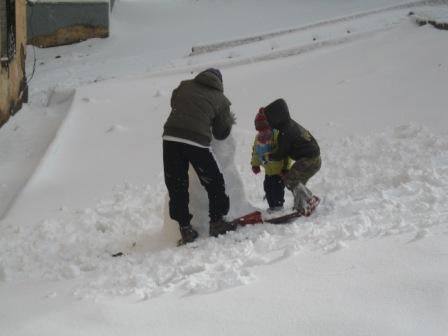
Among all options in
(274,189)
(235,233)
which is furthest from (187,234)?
(274,189)

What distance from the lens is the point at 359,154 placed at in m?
6.42

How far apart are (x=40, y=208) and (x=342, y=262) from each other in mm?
3588

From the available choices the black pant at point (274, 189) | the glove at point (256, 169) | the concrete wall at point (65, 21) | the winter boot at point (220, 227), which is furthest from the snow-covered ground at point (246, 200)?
the concrete wall at point (65, 21)

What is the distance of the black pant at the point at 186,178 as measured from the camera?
4441mm

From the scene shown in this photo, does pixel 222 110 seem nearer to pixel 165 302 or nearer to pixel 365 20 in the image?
pixel 165 302

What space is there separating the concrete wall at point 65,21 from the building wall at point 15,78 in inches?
155

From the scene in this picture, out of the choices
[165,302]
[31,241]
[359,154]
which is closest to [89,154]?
[31,241]

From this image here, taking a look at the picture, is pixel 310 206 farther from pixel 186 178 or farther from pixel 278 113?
pixel 186 178

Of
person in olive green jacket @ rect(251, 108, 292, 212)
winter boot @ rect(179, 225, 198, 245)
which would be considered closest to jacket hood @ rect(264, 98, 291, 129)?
person in olive green jacket @ rect(251, 108, 292, 212)

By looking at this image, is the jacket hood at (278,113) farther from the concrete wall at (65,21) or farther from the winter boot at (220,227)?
the concrete wall at (65,21)

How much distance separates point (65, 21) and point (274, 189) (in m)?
10.6

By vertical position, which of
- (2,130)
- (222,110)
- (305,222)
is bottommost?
(2,130)

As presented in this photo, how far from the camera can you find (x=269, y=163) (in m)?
4.85

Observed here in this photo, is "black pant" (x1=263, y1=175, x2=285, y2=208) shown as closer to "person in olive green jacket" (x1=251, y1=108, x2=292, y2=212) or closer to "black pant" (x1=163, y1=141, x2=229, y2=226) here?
"person in olive green jacket" (x1=251, y1=108, x2=292, y2=212)
